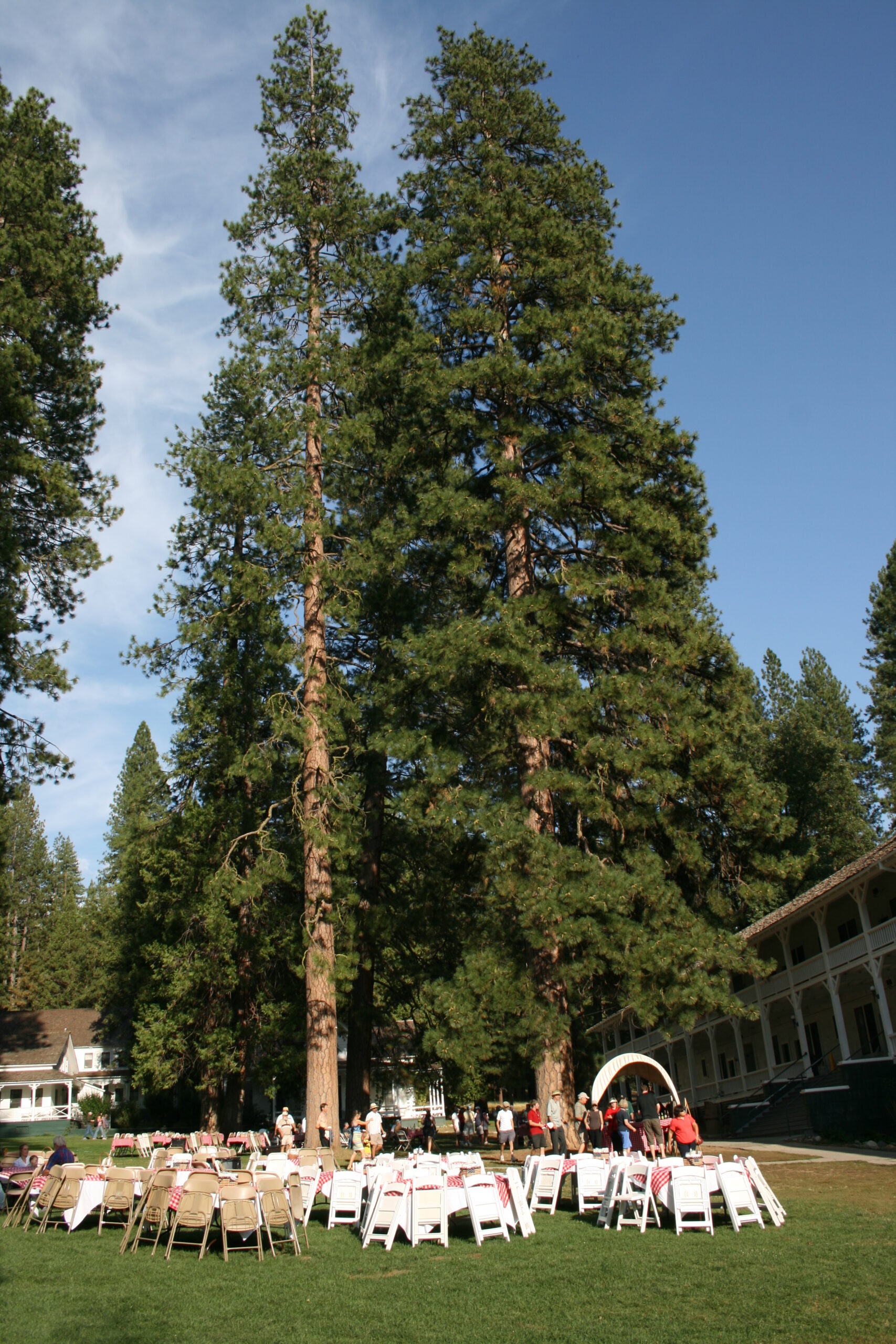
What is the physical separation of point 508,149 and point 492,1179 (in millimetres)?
22129

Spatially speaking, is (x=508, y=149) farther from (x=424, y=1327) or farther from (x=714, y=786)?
(x=424, y=1327)

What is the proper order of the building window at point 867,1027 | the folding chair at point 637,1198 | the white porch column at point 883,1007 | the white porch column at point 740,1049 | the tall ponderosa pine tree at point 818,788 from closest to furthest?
the folding chair at point 637,1198 < the white porch column at point 883,1007 < the building window at point 867,1027 < the white porch column at point 740,1049 < the tall ponderosa pine tree at point 818,788

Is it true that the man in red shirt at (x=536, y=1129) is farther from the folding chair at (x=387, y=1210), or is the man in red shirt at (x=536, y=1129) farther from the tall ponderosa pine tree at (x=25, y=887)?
the tall ponderosa pine tree at (x=25, y=887)

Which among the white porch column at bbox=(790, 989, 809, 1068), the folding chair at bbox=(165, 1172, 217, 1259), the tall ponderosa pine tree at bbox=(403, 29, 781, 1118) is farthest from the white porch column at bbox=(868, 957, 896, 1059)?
the folding chair at bbox=(165, 1172, 217, 1259)

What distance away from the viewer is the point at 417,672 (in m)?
18.6

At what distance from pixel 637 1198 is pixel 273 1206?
12.0 ft

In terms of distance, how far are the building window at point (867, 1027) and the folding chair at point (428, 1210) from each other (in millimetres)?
19426

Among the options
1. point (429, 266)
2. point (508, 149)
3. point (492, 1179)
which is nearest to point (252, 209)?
point (429, 266)

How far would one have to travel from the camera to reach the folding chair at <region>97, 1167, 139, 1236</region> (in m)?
10.2

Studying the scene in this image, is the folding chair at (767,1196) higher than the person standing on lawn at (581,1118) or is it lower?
lower

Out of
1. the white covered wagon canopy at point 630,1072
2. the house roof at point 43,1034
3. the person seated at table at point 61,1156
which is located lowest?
the person seated at table at point 61,1156

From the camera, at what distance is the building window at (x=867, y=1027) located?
25.5 m

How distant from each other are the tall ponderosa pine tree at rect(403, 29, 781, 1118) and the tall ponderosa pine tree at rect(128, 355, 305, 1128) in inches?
139

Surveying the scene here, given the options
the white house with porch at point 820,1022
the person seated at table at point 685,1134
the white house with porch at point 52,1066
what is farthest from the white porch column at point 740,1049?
the white house with porch at point 52,1066
